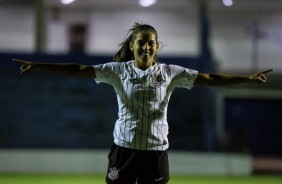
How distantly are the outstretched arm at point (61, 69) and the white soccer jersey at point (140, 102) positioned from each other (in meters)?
0.07

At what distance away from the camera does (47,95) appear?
1145cm

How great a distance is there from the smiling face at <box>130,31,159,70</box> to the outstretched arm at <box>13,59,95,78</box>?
1.06 feet

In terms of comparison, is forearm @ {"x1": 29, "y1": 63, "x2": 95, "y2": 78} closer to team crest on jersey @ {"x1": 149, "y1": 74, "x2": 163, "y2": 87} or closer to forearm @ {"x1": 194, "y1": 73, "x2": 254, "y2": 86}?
team crest on jersey @ {"x1": 149, "y1": 74, "x2": 163, "y2": 87}

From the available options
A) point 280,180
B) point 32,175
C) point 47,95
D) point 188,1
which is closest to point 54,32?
point 47,95

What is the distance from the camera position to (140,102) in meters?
3.73

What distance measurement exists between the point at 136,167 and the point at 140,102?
0.43m

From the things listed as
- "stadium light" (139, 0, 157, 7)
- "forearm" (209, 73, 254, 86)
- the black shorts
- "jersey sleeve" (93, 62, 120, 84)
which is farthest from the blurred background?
the black shorts

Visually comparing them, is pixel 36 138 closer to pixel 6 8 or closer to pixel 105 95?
pixel 105 95

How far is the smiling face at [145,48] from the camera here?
3783 millimetres

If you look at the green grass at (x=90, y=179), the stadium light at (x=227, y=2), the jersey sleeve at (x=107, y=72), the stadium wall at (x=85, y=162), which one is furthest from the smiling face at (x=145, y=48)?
the stadium light at (x=227, y=2)

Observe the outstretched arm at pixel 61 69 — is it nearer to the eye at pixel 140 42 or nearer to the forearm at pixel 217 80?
the eye at pixel 140 42

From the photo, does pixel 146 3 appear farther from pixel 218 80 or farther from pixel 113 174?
pixel 113 174

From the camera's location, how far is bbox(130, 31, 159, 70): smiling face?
3.78 meters

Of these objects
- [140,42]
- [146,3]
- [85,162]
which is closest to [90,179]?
[85,162]
